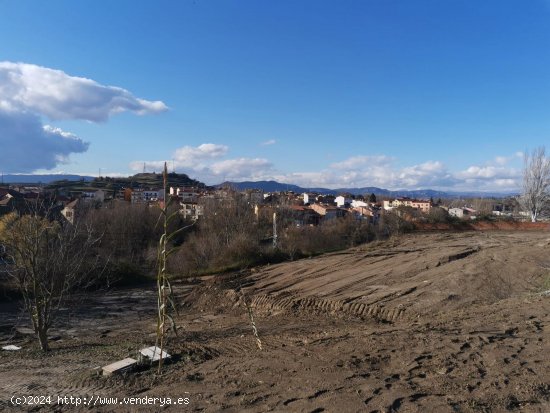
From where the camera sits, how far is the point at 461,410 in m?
4.49

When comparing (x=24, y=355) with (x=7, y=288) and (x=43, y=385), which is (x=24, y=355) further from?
(x=7, y=288)

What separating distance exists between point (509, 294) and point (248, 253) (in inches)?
829

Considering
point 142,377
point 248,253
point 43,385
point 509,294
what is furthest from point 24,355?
point 248,253

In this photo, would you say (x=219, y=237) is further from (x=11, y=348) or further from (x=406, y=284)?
(x=11, y=348)

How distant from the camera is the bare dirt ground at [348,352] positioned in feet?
16.5

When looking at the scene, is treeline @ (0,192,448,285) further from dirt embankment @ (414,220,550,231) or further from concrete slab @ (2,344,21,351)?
concrete slab @ (2,344,21,351)

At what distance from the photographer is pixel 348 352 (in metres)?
7.05

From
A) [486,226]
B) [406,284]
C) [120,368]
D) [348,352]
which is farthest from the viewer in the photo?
[486,226]

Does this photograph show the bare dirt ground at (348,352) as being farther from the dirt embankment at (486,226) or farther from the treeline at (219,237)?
the dirt embankment at (486,226)

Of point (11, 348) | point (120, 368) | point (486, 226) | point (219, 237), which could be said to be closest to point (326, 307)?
point (120, 368)

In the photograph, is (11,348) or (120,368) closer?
(120,368)

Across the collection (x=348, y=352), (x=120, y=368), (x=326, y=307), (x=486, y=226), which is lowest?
(x=326, y=307)

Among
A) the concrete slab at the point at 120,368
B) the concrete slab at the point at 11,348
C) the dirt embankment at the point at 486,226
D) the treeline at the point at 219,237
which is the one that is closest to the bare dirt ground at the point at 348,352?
the concrete slab at the point at 120,368

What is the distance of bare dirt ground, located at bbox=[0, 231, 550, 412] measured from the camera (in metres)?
5.04
